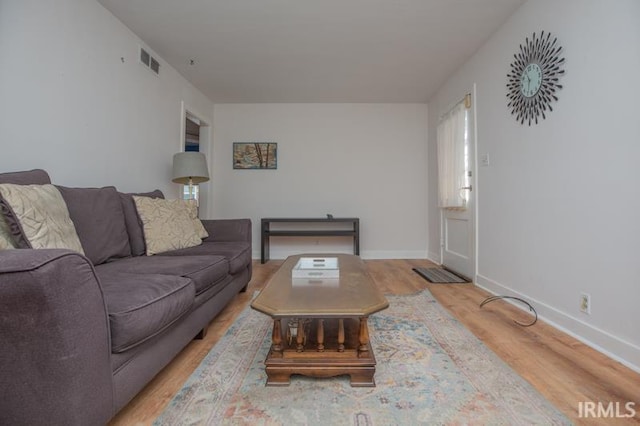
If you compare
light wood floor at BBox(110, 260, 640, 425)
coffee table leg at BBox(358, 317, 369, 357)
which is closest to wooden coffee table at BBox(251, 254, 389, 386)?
coffee table leg at BBox(358, 317, 369, 357)

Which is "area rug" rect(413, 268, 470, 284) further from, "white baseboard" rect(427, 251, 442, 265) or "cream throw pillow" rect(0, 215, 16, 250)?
"cream throw pillow" rect(0, 215, 16, 250)

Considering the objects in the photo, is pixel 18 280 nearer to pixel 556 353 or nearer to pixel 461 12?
pixel 556 353

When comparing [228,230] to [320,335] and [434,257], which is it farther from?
[434,257]

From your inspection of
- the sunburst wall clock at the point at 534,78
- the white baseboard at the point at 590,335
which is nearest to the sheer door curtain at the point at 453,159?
the sunburst wall clock at the point at 534,78

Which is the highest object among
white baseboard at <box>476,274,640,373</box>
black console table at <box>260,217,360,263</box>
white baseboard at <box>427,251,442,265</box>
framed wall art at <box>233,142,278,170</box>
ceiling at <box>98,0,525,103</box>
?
ceiling at <box>98,0,525,103</box>

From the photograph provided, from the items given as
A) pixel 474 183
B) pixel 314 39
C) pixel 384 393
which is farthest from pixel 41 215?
pixel 474 183

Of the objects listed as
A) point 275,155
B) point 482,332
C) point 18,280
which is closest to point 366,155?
point 275,155

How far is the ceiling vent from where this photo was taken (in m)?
2.86

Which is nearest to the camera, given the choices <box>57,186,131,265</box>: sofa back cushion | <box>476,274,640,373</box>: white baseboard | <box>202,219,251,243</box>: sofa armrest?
<box>476,274,640,373</box>: white baseboard

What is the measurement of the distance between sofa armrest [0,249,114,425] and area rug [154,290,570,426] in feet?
1.26

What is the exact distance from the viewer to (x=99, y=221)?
5.87 ft

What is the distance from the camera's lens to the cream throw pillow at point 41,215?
4.07 ft

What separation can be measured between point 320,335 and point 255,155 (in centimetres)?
368

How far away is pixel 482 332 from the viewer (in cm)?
186
